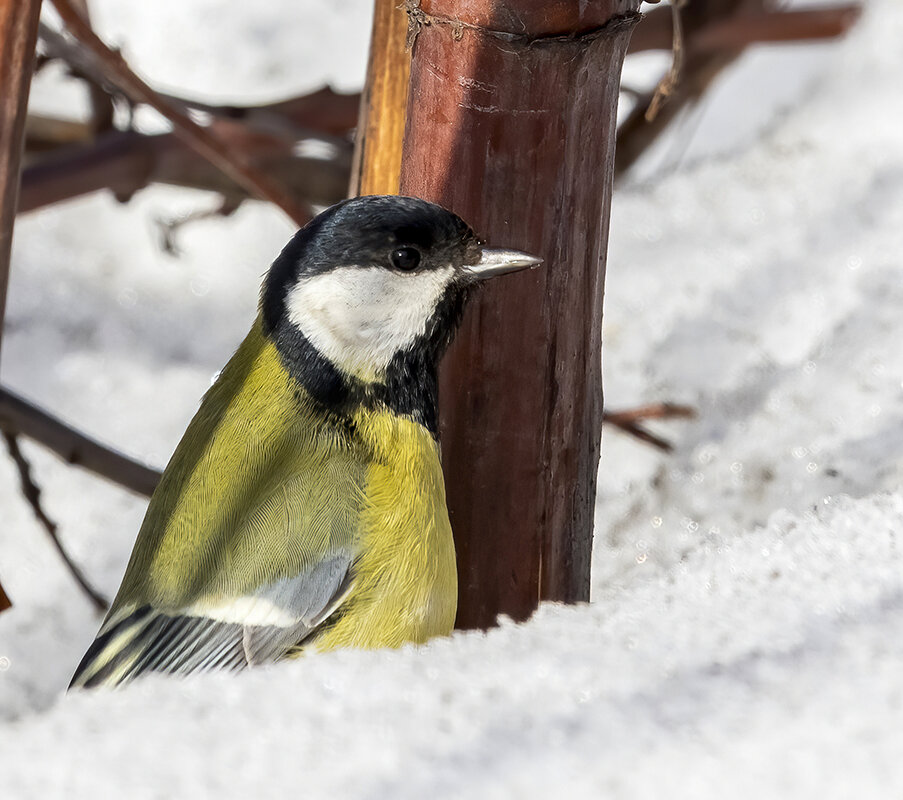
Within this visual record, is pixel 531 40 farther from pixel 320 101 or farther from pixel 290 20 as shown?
pixel 290 20

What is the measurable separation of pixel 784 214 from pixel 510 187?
1.39 meters

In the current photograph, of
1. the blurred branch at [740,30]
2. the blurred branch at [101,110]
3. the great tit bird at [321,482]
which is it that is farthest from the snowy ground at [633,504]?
the blurred branch at [101,110]

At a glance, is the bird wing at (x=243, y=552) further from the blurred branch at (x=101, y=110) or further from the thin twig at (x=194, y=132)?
the blurred branch at (x=101, y=110)

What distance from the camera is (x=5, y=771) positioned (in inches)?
26.0

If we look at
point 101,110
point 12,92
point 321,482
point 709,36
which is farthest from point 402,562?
point 709,36

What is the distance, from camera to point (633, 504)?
5.70 feet

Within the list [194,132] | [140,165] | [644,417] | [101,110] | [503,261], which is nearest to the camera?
[503,261]

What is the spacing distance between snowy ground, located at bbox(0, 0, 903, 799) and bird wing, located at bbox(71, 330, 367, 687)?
0.15 m

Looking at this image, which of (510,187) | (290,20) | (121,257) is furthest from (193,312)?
(510,187)

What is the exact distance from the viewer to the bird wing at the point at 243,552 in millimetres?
1066

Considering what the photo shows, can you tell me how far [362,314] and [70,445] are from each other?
1.49ft

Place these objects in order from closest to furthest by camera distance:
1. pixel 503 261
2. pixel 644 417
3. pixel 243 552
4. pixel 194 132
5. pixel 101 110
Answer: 1. pixel 503 261
2. pixel 243 552
3. pixel 194 132
4. pixel 644 417
5. pixel 101 110

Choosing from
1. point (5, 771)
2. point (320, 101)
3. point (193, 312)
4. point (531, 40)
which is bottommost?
point (193, 312)

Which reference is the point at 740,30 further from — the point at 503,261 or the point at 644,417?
the point at 503,261
